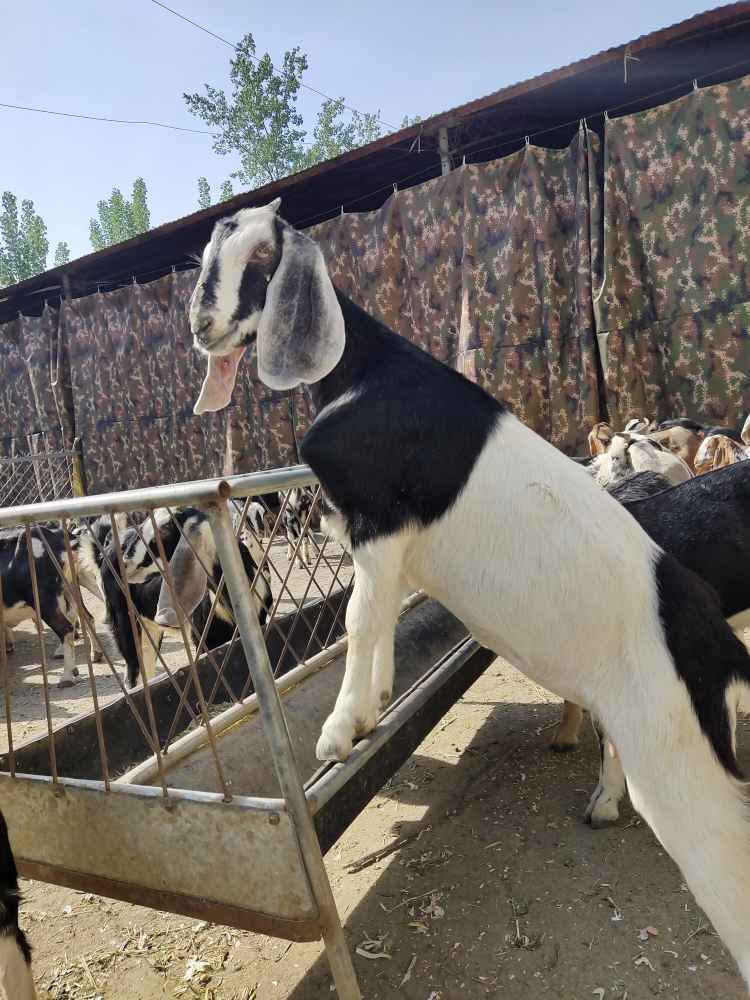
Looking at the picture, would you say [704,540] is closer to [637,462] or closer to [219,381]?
[219,381]

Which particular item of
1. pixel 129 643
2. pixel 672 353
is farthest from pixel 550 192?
pixel 129 643

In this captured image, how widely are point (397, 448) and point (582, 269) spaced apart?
721cm

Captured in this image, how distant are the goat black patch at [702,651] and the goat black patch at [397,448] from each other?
57cm

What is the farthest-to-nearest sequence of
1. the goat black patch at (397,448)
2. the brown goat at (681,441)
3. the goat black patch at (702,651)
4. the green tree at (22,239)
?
1. the green tree at (22,239)
2. the brown goat at (681,441)
3. the goat black patch at (397,448)
4. the goat black patch at (702,651)

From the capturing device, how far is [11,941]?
1765mm

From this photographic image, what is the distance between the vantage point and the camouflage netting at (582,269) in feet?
23.6

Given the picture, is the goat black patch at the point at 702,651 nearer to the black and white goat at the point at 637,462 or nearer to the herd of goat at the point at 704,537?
the herd of goat at the point at 704,537

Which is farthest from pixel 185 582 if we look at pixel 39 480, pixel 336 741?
pixel 39 480

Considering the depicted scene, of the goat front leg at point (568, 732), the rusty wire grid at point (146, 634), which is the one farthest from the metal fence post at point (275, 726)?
the goat front leg at point (568, 732)

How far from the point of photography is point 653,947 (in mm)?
1931

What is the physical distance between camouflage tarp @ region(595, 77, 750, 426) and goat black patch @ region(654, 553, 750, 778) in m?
6.60

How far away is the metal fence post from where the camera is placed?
1.45m

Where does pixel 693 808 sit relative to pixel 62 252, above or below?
below

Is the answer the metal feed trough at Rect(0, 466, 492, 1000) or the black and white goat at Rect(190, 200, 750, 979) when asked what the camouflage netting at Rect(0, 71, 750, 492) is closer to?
the metal feed trough at Rect(0, 466, 492, 1000)
